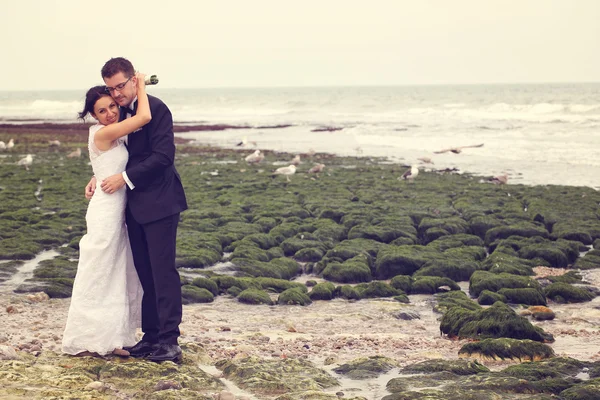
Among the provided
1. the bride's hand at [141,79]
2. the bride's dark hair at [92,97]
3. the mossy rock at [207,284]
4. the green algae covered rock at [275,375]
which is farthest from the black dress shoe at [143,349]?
the mossy rock at [207,284]

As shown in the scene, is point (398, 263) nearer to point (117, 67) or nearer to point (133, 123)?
point (133, 123)

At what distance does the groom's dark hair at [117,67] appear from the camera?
545 cm

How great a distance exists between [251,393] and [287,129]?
56.6 m

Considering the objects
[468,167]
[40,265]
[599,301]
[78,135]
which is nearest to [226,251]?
[40,265]

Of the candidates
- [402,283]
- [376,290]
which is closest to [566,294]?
[402,283]

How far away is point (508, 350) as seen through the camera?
6715 millimetres

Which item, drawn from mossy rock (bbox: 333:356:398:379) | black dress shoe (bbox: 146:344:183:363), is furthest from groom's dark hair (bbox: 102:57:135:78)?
mossy rock (bbox: 333:356:398:379)

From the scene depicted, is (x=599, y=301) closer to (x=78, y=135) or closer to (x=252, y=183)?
(x=252, y=183)

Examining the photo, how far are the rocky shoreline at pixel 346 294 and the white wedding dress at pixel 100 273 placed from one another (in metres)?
0.20

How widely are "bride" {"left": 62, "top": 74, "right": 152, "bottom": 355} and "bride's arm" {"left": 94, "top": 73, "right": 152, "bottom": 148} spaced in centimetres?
4

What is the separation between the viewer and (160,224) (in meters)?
→ 5.64

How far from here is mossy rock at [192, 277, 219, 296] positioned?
9.98 metres

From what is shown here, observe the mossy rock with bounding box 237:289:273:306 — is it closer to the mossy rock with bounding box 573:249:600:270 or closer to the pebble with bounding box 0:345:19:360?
the pebble with bounding box 0:345:19:360

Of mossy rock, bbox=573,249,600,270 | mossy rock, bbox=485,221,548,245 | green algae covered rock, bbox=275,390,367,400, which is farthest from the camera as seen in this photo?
mossy rock, bbox=485,221,548,245
